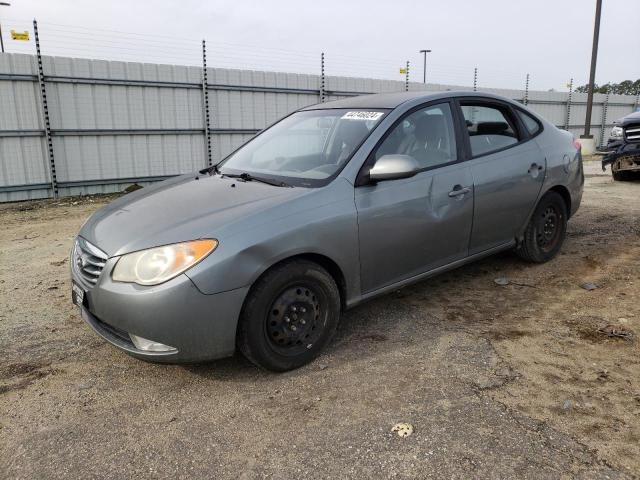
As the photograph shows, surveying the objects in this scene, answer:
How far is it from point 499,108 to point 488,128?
351 millimetres

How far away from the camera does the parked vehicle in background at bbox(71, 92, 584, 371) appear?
2.65m

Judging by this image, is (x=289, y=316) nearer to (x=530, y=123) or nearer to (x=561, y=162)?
(x=530, y=123)

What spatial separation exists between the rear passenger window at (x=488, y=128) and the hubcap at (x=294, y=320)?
6.16ft

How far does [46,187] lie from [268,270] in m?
8.62

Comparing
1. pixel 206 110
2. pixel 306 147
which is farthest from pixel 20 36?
pixel 306 147

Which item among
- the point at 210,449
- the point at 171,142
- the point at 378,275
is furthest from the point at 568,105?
the point at 210,449

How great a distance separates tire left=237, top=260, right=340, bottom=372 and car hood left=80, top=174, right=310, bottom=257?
15.1 inches

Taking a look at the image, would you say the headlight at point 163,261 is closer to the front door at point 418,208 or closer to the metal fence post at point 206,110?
the front door at point 418,208

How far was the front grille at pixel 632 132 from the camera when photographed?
8.76 metres

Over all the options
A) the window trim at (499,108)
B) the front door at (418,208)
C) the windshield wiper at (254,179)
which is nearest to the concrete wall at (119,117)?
the windshield wiper at (254,179)

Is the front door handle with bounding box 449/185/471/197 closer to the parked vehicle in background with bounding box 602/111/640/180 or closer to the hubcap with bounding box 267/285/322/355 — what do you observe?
the hubcap with bounding box 267/285/322/355

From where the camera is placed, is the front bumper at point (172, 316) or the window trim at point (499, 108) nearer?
the front bumper at point (172, 316)

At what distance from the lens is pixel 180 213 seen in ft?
9.75

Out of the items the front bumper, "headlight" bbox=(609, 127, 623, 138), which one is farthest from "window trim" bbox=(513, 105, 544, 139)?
"headlight" bbox=(609, 127, 623, 138)
